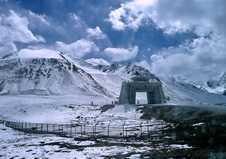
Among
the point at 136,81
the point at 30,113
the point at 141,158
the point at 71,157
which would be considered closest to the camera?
the point at 141,158

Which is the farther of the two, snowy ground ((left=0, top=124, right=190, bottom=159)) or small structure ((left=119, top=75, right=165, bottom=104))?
small structure ((left=119, top=75, right=165, bottom=104))

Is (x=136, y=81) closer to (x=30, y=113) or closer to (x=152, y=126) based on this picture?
(x=30, y=113)

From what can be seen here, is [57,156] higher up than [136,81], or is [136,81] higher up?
[136,81]

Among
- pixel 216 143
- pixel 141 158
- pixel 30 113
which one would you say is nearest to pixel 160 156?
pixel 141 158

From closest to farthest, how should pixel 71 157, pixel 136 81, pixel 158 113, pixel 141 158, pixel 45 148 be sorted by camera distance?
pixel 141 158
pixel 71 157
pixel 45 148
pixel 158 113
pixel 136 81

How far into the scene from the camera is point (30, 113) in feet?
275

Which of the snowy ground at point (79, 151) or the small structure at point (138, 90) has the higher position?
the small structure at point (138, 90)

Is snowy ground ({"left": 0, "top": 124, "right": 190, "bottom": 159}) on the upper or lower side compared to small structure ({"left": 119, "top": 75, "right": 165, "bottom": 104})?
lower

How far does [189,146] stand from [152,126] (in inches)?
663

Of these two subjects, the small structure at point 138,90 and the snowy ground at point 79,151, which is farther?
the small structure at point 138,90

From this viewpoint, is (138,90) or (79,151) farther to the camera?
(138,90)

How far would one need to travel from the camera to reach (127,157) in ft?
76.6

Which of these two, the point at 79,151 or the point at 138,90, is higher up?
the point at 138,90

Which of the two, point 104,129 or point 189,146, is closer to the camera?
point 189,146
